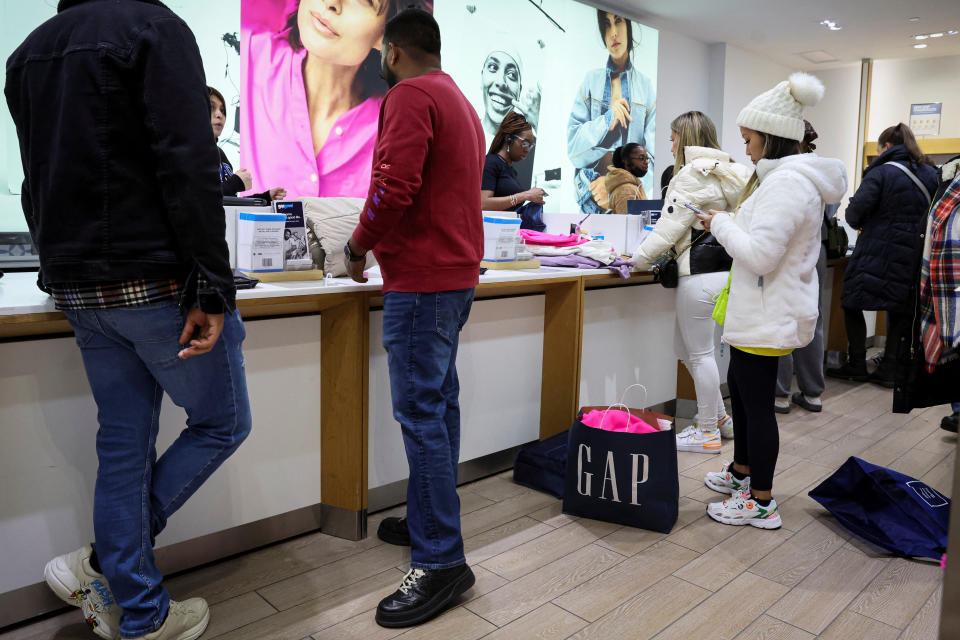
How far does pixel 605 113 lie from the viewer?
23.3 feet

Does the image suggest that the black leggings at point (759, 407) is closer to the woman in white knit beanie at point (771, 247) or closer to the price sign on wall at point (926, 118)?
the woman in white knit beanie at point (771, 247)

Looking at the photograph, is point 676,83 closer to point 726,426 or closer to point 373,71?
point 373,71

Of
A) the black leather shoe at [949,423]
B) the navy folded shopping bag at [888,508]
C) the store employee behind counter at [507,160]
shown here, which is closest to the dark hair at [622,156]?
the store employee behind counter at [507,160]

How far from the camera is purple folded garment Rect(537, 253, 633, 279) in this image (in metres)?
3.08

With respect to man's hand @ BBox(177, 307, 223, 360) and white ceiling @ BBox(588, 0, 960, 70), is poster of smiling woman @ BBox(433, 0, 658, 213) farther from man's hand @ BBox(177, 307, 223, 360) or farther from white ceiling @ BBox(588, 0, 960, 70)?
man's hand @ BBox(177, 307, 223, 360)

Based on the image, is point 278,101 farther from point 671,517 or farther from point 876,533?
point 876,533

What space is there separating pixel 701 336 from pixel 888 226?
1686 millimetres

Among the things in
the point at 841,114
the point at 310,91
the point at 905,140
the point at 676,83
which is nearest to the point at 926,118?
the point at 841,114

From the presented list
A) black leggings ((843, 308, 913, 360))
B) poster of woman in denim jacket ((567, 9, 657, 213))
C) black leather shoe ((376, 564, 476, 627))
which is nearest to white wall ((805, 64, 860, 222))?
poster of woman in denim jacket ((567, 9, 657, 213))

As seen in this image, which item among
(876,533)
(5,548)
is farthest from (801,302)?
(5,548)

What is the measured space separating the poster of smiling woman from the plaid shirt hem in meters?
4.47

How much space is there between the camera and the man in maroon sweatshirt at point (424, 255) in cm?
173

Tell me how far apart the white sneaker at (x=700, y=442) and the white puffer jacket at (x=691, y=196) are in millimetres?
725

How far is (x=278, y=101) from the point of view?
4613 mm
